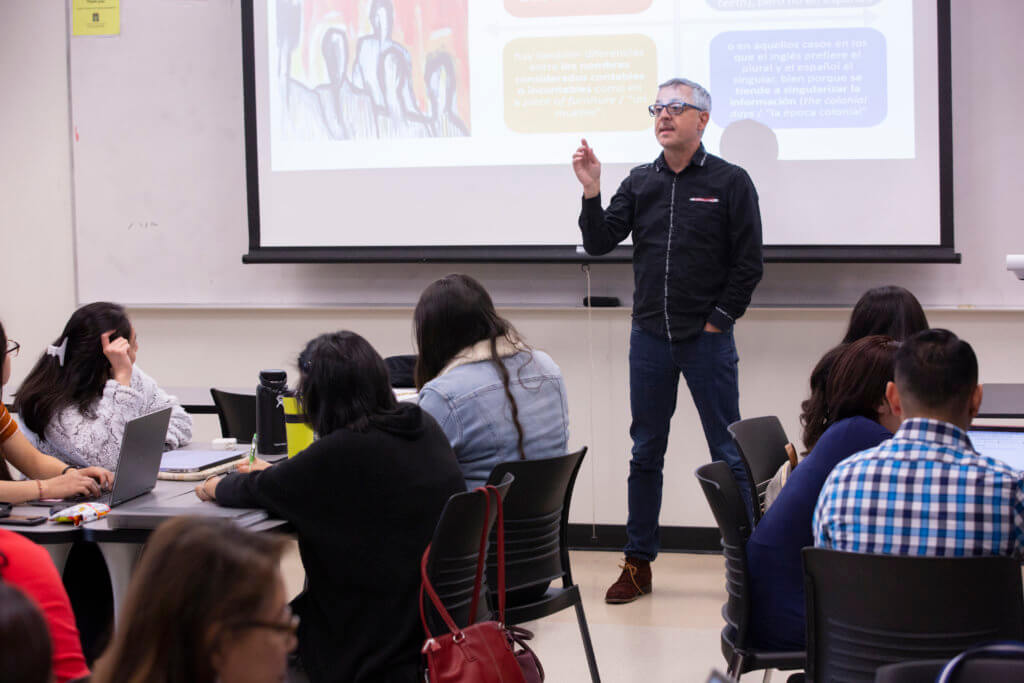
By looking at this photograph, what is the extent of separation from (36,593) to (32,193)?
12.6 ft

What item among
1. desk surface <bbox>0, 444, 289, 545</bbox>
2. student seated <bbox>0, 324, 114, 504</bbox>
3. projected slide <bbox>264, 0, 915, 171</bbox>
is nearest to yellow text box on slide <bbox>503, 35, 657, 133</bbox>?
projected slide <bbox>264, 0, 915, 171</bbox>

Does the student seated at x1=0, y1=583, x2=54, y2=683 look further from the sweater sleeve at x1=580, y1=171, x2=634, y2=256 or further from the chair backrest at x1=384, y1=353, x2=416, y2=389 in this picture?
the sweater sleeve at x1=580, y1=171, x2=634, y2=256

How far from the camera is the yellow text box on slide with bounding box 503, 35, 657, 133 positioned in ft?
13.4

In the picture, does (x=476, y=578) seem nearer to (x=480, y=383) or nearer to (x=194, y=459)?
(x=480, y=383)

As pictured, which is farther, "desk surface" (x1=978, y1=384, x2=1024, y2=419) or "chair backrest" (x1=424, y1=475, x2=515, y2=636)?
"desk surface" (x1=978, y1=384, x2=1024, y2=419)

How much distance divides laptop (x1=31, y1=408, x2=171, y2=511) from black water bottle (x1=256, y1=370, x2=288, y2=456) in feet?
1.27

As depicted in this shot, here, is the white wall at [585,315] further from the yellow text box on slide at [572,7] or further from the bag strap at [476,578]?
the bag strap at [476,578]

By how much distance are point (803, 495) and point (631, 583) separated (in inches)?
69.3

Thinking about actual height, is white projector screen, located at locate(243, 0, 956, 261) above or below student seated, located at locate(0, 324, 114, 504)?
above

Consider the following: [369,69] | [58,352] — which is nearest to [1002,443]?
[58,352]

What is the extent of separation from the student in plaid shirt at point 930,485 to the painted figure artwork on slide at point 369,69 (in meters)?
2.85

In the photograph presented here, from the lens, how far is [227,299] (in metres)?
4.54

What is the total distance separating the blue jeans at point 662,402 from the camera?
3.54 metres

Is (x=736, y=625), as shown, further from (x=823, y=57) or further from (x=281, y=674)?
(x=823, y=57)
